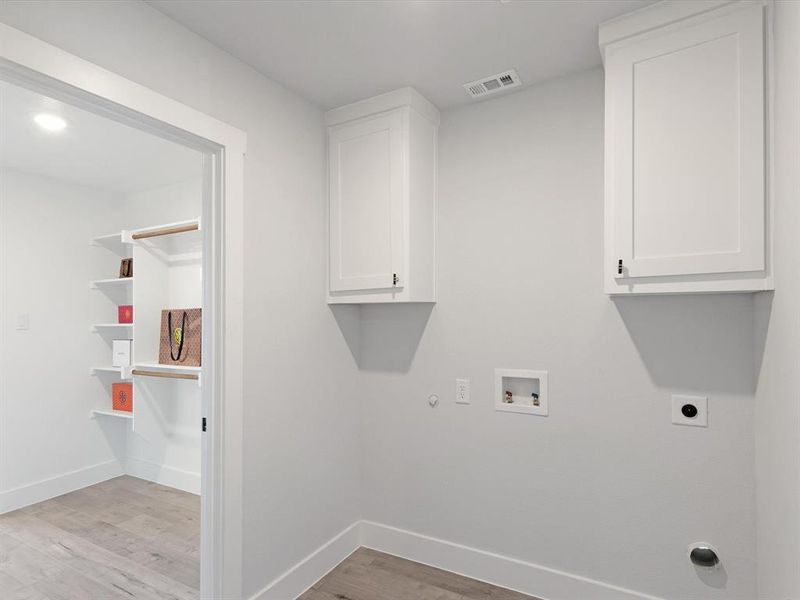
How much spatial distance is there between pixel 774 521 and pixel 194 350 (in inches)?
131

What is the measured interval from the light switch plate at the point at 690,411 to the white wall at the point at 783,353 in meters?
0.20

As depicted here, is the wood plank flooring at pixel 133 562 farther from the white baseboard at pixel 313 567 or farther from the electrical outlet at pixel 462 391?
the electrical outlet at pixel 462 391

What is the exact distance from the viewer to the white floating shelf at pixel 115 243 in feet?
12.4

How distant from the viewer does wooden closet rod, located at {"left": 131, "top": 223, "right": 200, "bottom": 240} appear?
10.8 ft

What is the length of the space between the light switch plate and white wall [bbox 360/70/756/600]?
0.10 ft

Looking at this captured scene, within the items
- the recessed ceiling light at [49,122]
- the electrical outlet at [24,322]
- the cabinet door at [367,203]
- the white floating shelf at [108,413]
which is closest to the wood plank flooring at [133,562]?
the white floating shelf at [108,413]

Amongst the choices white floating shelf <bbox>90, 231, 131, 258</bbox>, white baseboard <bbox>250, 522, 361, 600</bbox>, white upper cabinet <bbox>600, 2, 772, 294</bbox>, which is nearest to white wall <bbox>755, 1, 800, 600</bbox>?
white upper cabinet <bbox>600, 2, 772, 294</bbox>

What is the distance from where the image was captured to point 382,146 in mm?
2303

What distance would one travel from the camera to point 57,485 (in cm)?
Answer: 363

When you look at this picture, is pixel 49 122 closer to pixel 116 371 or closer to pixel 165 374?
pixel 165 374

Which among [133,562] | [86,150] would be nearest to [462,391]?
[133,562]

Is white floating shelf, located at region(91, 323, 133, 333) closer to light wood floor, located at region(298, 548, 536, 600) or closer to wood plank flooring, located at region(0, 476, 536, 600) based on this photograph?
wood plank flooring, located at region(0, 476, 536, 600)

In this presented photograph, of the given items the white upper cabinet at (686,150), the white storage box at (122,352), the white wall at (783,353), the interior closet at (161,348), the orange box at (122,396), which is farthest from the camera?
the orange box at (122,396)

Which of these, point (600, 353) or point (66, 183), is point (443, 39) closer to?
point (600, 353)
